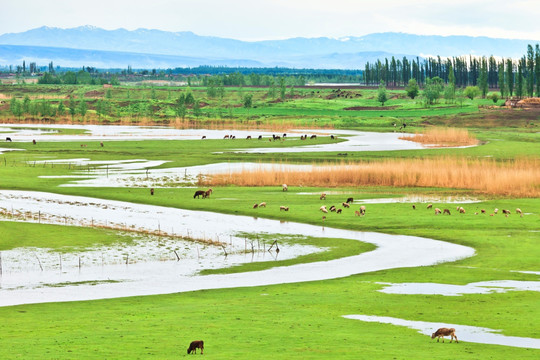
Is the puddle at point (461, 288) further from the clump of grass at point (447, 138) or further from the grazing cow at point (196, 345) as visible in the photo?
the clump of grass at point (447, 138)

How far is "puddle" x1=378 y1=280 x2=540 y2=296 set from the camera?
3491cm

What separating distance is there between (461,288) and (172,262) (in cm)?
1528

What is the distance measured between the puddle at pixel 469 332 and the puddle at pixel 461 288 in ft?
17.9

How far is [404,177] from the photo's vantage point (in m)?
77.4

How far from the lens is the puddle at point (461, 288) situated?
3491cm

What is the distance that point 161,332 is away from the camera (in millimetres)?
26906

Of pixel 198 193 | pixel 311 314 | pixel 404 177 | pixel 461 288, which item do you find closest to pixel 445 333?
pixel 311 314

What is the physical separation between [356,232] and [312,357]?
30.2 meters

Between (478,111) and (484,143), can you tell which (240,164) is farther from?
(478,111)

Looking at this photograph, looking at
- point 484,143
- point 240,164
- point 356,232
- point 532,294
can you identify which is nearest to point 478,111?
point 484,143

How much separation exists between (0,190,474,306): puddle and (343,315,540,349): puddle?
902 cm

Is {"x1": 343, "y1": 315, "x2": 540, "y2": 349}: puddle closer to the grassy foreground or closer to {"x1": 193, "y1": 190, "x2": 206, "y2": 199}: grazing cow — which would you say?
the grassy foreground

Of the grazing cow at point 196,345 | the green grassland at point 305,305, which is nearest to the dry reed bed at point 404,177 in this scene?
the green grassland at point 305,305

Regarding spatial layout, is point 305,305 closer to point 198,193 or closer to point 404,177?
point 198,193
